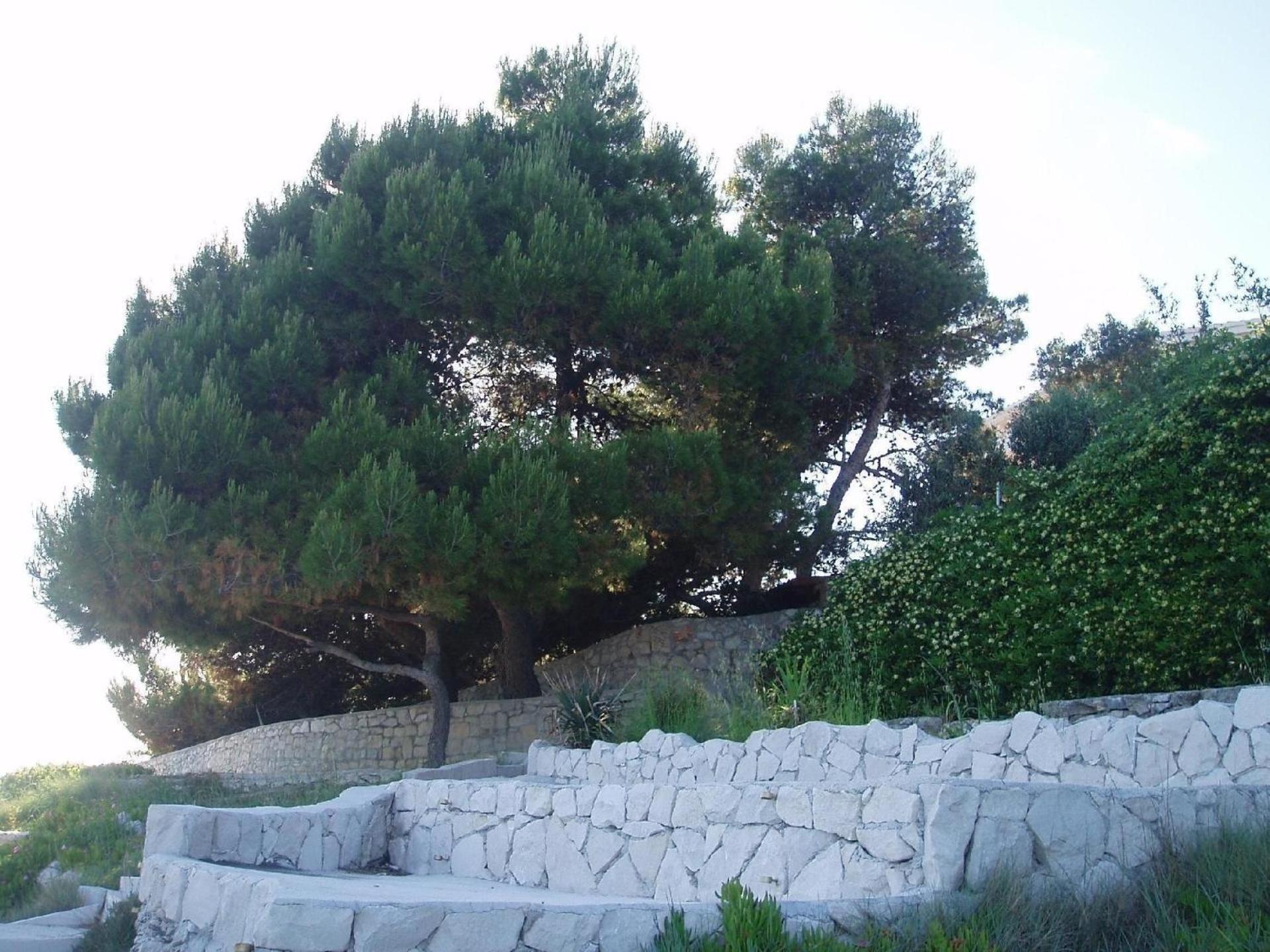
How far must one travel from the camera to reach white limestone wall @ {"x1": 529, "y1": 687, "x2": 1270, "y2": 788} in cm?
684

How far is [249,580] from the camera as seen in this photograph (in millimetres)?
13266

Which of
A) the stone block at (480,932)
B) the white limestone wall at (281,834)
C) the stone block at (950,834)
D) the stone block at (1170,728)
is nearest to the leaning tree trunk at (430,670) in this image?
the white limestone wall at (281,834)

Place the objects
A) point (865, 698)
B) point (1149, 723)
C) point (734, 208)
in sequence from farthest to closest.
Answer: point (734, 208) < point (865, 698) < point (1149, 723)

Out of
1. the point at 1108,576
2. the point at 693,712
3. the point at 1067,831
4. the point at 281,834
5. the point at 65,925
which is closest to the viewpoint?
the point at 1067,831

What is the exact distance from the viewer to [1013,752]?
25.1ft

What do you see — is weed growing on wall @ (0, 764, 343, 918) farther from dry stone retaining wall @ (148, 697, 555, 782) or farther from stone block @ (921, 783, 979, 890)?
stone block @ (921, 783, 979, 890)

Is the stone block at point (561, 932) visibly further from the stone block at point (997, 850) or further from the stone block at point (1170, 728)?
the stone block at point (1170, 728)

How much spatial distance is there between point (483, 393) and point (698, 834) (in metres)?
10.7

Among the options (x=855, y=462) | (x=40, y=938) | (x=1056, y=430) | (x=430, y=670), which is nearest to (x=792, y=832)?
(x=40, y=938)

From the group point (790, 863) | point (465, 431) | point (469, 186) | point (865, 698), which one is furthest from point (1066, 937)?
point (469, 186)

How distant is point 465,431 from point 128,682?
14.0 metres

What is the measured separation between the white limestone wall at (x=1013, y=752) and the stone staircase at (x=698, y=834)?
0.5 inches

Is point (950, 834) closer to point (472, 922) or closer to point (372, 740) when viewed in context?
point (472, 922)

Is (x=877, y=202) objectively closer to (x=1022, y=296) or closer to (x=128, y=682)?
(x=1022, y=296)
